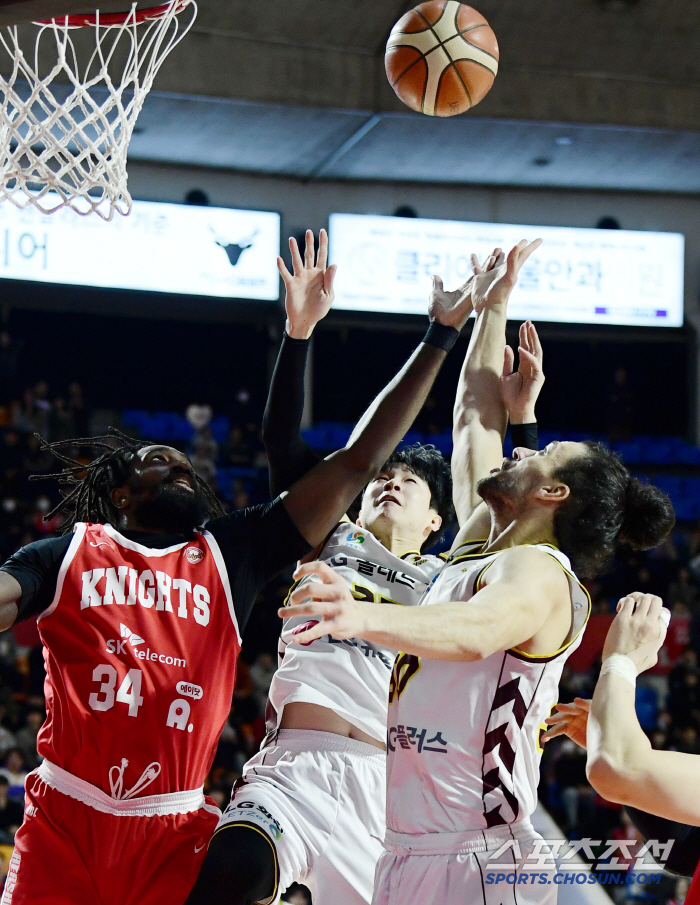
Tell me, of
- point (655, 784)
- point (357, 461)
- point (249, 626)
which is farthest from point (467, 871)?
point (249, 626)

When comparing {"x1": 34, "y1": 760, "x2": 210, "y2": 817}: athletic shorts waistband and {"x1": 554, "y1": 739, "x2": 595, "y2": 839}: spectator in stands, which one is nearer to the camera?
{"x1": 34, "y1": 760, "x2": 210, "y2": 817}: athletic shorts waistband

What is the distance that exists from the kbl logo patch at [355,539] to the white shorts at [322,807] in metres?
0.68

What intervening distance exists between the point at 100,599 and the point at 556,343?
43.8 ft

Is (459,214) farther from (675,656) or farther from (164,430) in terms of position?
(675,656)

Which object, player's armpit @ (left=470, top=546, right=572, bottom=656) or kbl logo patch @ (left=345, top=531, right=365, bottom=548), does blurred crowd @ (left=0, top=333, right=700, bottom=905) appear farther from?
player's armpit @ (left=470, top=546, right=572, bottom=656)

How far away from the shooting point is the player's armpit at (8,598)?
9.25 ft

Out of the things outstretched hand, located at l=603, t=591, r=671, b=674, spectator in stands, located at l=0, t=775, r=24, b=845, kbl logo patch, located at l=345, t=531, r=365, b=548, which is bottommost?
spectator in stands, located at l=0, t=775, r=24, b=845

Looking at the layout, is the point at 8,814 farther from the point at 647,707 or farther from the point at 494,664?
the point at 647,707

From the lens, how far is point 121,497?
3.40m

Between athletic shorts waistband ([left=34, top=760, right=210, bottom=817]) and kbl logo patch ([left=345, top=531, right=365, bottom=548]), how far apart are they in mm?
1165

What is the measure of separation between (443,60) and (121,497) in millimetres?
2749

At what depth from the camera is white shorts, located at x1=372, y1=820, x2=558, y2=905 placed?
257 centimetres

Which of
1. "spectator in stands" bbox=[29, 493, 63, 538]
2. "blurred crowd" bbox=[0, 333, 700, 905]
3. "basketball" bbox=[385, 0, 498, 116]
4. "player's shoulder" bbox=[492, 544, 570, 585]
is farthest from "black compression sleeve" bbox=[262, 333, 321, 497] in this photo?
"spectator in stands" bbox=[29, 493, 63, 538]

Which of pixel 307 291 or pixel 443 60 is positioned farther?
pixel 443 60
